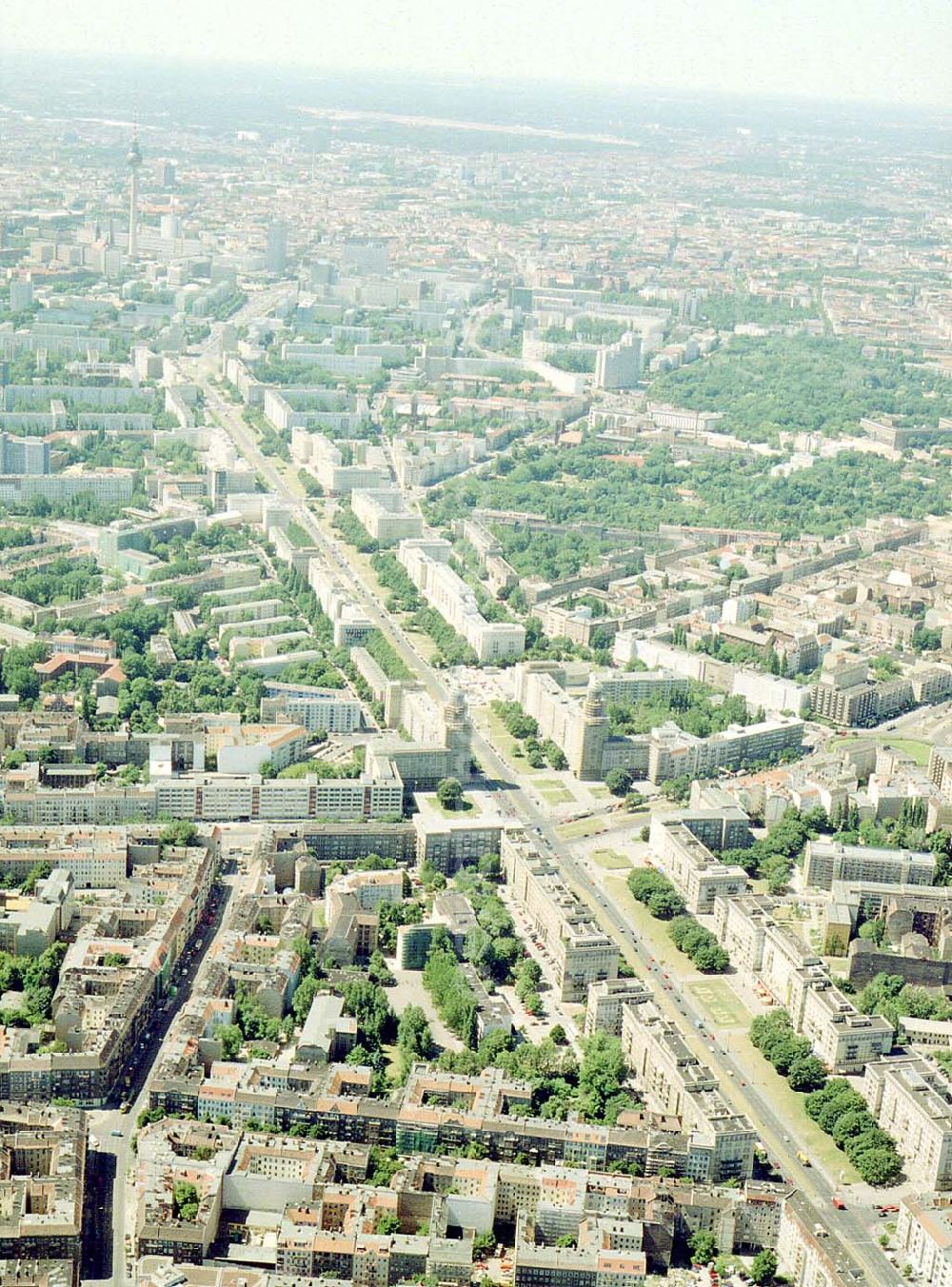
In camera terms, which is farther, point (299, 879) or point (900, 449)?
point (900, 449)

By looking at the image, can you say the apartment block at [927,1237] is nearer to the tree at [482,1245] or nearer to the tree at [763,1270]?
the tree at [763,1270]

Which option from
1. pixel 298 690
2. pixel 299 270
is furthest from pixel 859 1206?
pixel 299 270

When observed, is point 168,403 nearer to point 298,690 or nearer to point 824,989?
point 298,690

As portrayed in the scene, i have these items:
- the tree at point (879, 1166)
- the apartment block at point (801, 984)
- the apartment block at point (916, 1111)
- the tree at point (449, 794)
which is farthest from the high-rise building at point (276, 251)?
the tree at point (879, 1166)

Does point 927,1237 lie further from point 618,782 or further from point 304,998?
point 618,782

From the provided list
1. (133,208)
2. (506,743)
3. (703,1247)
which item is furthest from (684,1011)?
(133,208)

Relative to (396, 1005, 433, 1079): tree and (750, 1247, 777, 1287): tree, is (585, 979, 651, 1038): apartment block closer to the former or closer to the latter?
(396, 1005, 433, 1079): tree
